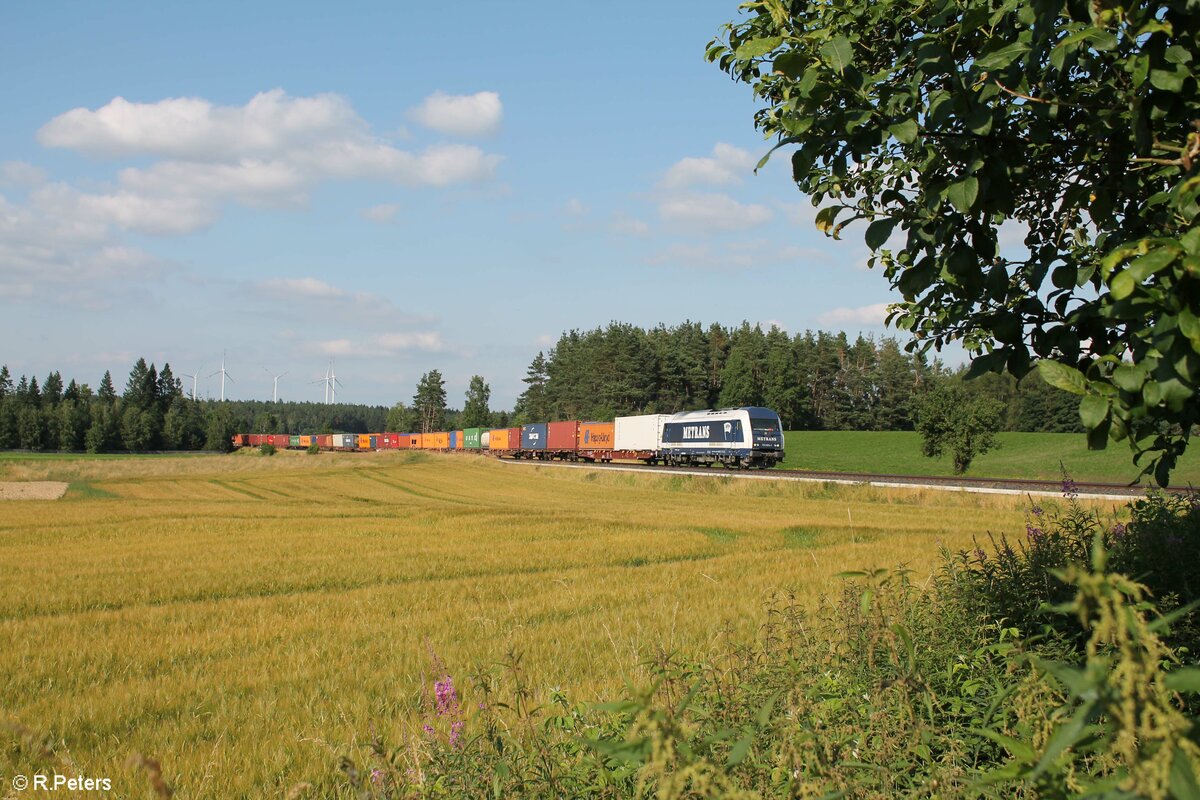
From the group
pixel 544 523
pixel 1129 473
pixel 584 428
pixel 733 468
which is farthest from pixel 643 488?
pixel 1129 473

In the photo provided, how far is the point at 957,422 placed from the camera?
4428 centimetres

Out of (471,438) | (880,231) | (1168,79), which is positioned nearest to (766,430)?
(880,231)

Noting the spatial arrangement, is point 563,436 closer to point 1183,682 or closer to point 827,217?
point 827,217

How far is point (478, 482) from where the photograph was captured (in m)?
52.0

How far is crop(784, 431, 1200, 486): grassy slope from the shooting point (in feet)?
178

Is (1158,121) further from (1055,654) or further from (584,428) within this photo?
(584,428)

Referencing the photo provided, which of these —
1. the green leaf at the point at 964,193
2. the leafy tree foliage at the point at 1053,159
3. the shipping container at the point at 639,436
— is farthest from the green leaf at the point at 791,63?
the shipping container at the point at 639,436

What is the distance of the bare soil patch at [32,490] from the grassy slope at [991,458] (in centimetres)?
5025

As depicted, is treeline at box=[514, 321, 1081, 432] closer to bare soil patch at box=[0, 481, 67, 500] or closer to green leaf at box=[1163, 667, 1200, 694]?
bare soil patch at box=[0, 481, 67, 500]

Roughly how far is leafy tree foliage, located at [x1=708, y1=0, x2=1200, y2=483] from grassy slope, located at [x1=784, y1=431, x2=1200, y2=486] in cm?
5102

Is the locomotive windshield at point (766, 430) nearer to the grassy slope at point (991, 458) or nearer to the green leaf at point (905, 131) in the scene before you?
the grassy slope at point (991, 458)

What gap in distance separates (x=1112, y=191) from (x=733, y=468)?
1933 inches

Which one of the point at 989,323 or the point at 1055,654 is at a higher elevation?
the point at 989,323

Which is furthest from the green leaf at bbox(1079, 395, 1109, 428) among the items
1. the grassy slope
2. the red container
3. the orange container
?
the red container
